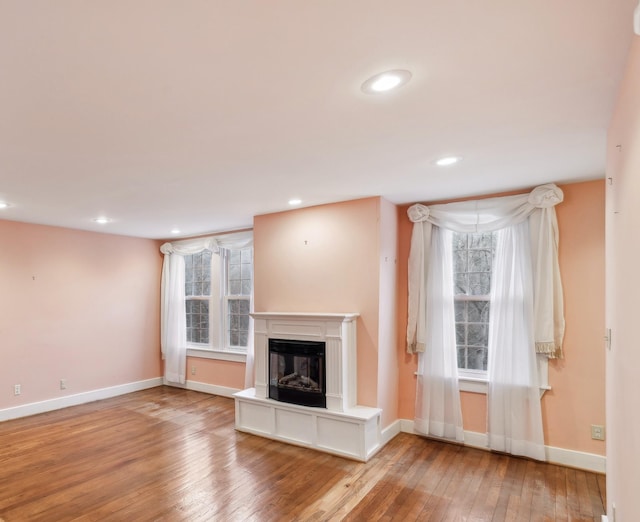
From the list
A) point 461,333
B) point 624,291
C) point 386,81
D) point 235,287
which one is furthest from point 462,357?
point 235,287

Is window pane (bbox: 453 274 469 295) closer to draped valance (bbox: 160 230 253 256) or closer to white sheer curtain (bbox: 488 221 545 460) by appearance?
white sheer curtain (bbox: 488 221 545 460)

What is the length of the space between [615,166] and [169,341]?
6.05 metres

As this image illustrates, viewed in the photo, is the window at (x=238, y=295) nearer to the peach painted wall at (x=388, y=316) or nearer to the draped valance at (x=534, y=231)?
the peach painted wall at (x=388, y=316)

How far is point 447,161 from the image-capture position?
2721 millimetres

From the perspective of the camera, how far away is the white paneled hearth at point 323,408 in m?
3.48

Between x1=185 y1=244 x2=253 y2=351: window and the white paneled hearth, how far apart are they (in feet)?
4.64

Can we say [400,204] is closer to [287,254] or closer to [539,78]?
[287,254]

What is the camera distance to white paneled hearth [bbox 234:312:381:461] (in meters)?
3.48

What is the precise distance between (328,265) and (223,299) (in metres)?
2.39

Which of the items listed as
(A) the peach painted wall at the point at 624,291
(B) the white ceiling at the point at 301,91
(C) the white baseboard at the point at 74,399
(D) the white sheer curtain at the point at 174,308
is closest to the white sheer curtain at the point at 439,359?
(B) the white ceiling at the point at 301,91

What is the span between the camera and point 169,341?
20.0 ft

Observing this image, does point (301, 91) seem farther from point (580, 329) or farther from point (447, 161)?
point (580, 329)

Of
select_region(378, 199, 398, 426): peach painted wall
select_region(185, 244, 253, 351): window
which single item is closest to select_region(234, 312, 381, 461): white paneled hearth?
select_region(378, 199, 398, 426): peach painted wall

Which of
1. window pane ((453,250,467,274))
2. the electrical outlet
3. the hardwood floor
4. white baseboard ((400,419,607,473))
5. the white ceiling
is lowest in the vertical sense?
the hardwood floor
